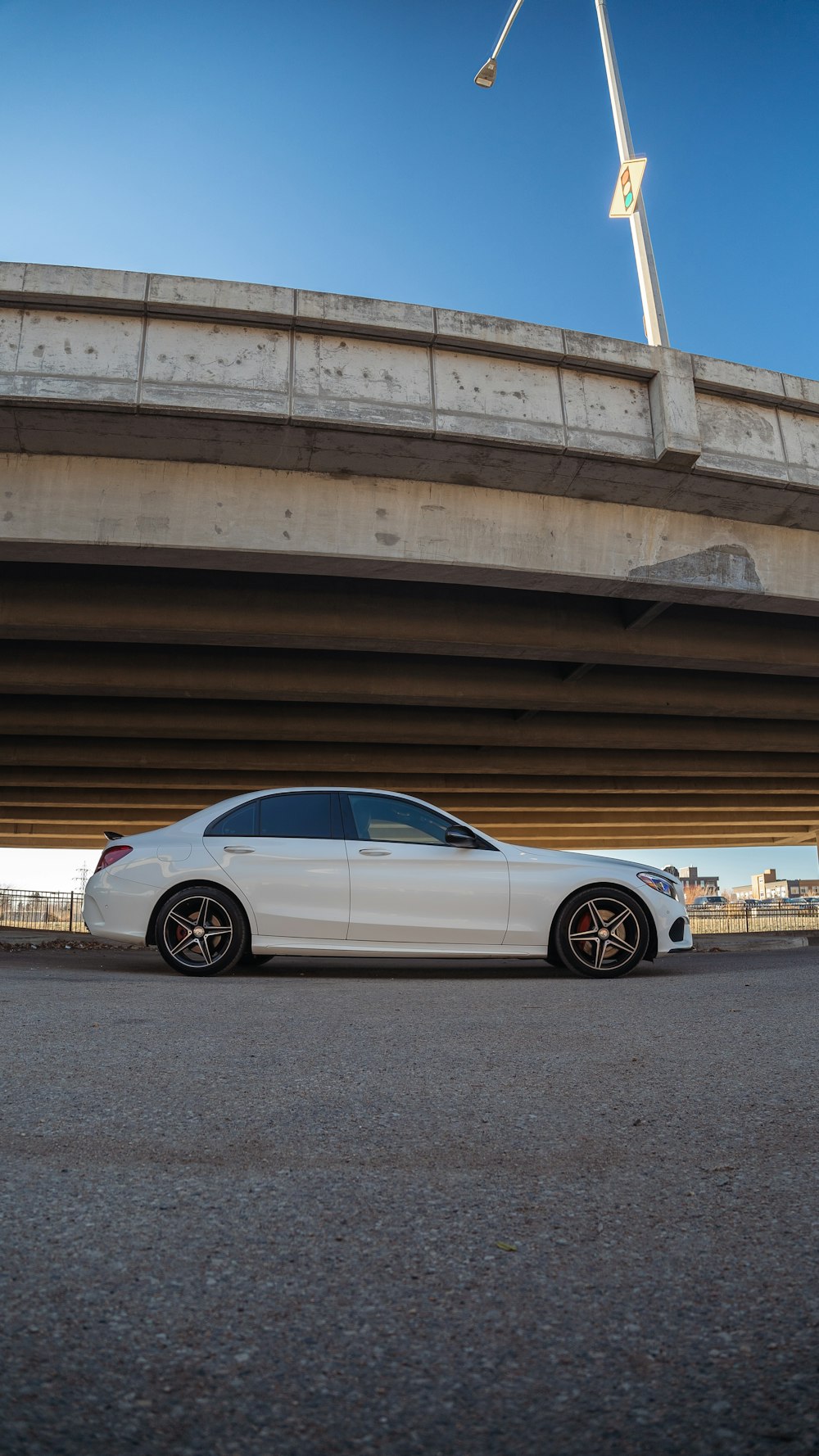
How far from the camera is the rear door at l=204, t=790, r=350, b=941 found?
6.81m

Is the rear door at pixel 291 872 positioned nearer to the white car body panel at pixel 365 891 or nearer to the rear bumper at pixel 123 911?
the white car body panel at pixel 365 891

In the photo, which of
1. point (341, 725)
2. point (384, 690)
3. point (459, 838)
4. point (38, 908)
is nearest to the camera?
point (459, 838)

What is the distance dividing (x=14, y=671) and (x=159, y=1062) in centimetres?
1010

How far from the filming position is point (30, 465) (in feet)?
29.9

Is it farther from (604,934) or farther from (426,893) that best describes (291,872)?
(604,934)

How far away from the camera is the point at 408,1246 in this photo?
1.84 metres

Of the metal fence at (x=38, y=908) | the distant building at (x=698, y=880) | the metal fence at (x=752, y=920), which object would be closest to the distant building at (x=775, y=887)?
the distant building at (x=698, y=880)

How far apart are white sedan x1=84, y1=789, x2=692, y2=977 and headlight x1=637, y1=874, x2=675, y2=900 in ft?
0.07

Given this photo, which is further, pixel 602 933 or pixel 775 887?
pixel 775 887

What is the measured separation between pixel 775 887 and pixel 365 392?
598ft

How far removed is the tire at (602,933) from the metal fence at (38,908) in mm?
24216

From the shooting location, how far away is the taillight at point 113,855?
7039 mm

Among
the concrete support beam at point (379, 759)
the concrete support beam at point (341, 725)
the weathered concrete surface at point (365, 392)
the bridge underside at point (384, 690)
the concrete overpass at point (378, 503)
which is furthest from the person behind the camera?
the concrete support beam at point (379, 759)

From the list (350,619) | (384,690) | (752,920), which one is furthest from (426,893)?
(752,920)
